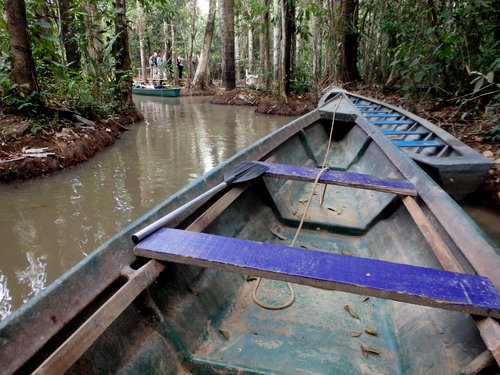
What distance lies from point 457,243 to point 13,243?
9.38 feet

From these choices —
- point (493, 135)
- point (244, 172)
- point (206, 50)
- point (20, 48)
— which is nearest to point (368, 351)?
point (244, 172)

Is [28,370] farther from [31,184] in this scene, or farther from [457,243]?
[31,184]

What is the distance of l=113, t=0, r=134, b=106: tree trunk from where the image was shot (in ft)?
24.1

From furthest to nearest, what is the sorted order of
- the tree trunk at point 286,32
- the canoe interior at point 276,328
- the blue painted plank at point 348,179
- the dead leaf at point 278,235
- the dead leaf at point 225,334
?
1. the tree trunk at point 286,32
2. the dead leaf at point 278,235
3. the blue painted plank at point 348,179
4. the dead leaf at point 225,334
5. the canoe interior at point 276,328

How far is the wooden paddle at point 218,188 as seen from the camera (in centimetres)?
133

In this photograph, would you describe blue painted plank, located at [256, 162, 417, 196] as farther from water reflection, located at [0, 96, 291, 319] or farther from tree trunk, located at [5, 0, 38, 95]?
tree trunk, located at [5, 0, 38, 95]

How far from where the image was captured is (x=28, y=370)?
909 millimetres

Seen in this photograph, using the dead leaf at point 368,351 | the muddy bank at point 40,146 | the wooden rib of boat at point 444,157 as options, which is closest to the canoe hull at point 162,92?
the muddy bank at point 40,146

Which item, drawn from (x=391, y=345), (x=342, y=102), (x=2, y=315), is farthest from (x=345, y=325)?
(x=342, y=102)

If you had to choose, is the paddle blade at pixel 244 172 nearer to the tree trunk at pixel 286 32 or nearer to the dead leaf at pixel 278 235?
the dead leaf at pixel 278 235

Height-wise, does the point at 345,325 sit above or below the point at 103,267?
below

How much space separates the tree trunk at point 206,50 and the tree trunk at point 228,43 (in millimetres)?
2254

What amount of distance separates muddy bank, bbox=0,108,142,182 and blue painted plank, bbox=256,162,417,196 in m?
3.04

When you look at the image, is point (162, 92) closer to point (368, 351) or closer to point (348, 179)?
point (348, 179)
